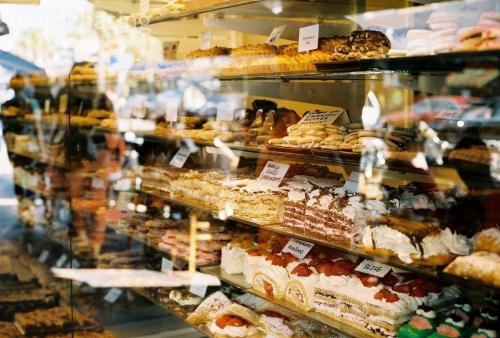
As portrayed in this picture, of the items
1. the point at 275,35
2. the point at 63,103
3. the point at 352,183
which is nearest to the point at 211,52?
the point at 275,35

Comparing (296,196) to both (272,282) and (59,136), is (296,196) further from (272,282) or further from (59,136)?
(59,136)

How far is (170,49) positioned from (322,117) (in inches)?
60.7

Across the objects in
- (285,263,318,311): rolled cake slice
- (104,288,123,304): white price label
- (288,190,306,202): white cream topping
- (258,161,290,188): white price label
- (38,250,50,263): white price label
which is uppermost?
(258,161,290,188): white price label

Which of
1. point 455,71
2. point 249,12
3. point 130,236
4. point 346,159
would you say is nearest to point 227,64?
point 249,12

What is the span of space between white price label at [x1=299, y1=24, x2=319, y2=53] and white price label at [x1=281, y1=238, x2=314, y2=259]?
97cm

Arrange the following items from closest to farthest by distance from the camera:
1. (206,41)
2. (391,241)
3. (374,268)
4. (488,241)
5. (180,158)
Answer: (488,241) → (391,241) → (374,268) → (206,41) → (180,158)

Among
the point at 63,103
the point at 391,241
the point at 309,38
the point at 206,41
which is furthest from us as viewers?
the point at 63,103

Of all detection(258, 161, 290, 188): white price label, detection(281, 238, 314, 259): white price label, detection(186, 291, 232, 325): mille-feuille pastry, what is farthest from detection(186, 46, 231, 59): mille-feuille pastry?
detection(186, 291, 232, 325): mille-feuille pastry

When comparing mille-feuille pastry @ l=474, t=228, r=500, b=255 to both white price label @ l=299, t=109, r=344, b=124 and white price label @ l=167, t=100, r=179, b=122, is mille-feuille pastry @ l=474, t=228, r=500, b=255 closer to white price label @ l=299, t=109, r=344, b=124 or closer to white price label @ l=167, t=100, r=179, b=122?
white price label @ l=299, t=109, r=344, b=124

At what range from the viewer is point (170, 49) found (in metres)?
4.38

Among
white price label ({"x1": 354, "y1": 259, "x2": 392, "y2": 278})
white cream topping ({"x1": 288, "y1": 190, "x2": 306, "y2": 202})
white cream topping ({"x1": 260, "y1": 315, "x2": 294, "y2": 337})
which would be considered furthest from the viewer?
white cream topping ({"x1": 260, "y1": 315, "x2": 294, "y2": 337})

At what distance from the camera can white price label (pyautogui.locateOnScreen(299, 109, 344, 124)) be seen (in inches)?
125

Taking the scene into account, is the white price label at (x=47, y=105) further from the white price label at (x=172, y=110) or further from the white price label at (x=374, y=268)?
the white price label at (x=374, y=268)

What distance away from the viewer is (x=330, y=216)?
2.88 meters
